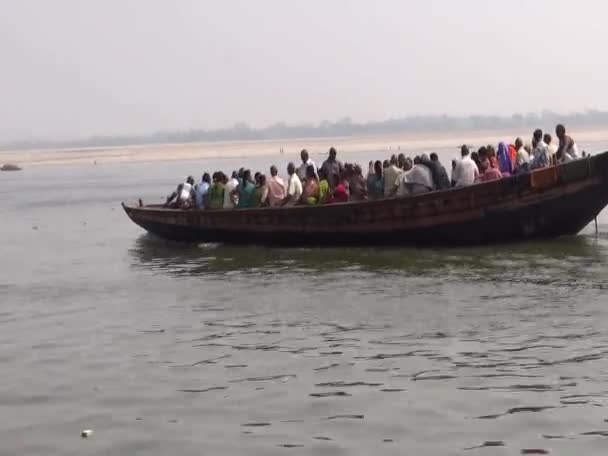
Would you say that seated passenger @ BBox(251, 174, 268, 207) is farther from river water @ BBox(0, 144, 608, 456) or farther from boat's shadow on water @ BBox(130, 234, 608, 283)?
river water @ BBox(0, 144, 608, 456)

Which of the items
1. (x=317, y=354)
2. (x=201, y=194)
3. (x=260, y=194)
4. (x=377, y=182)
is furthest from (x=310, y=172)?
(x=317, y=354)

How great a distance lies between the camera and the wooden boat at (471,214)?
1731 centimetres

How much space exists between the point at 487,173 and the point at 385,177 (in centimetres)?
201

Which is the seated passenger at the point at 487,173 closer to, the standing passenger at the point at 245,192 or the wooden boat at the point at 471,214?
the wooden boat at the point at 471,214

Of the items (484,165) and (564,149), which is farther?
(484,165)

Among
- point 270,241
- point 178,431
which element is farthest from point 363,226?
point 178,431

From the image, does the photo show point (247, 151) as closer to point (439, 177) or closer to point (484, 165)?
point (484, 165)

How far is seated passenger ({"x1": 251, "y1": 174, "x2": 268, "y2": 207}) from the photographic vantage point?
20422 mm

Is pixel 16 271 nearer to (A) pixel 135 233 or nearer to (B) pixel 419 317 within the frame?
Answer: (A) pixel 135 233

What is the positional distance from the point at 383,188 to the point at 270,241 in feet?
8.73

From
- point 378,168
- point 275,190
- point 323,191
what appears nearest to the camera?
point 378,168

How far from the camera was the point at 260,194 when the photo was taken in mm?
20562

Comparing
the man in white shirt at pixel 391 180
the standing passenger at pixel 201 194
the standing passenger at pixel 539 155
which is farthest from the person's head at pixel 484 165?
the standing passenger at pixel 201 194

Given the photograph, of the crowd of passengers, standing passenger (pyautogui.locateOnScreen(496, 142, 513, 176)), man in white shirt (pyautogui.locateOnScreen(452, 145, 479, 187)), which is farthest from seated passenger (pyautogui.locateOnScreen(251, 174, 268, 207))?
standing passenger (pyautogui.locateOnScreen(496, 142, 513, 176))
